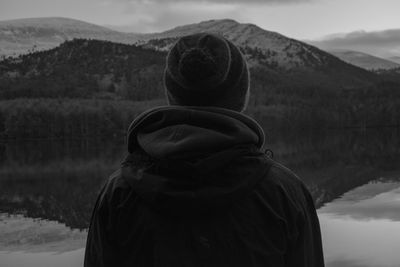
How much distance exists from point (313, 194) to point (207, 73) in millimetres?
25705

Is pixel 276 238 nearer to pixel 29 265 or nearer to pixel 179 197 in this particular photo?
pixel 179 197

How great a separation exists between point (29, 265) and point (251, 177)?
530 inches

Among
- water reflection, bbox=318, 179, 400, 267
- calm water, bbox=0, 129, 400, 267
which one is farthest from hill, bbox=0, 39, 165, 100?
water reflection, bbox=318, 179, 400, 267

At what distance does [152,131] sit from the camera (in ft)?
6.75

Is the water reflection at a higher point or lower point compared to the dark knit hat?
lower

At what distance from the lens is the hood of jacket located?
6.24 ft

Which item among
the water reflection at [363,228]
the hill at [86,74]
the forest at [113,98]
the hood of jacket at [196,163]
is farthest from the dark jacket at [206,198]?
the hill at [86,74]

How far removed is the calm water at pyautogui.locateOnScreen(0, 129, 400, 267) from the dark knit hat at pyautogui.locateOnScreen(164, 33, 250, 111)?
36.4 ft

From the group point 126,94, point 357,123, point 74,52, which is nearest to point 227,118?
point 357,123

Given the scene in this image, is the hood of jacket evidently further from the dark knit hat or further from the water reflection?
the water reflection

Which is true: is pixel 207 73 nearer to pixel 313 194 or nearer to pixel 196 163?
pixel 196 163

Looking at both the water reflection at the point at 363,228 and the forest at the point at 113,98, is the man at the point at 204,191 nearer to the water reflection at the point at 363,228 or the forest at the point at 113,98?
the water reflection at the point at 363,228

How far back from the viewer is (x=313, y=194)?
27094mm

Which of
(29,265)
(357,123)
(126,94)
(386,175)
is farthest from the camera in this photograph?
(126,94)
